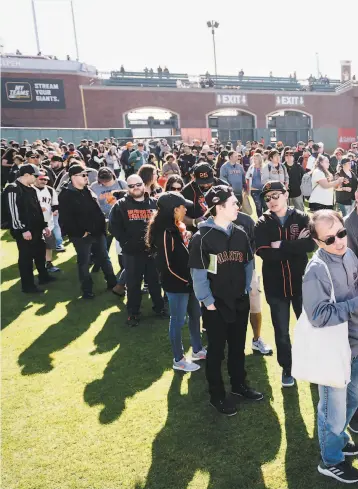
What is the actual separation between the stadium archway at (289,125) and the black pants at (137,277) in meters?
33.8

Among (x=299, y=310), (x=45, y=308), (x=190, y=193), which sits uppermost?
(x=190, y=193)

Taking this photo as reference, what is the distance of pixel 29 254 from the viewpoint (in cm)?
666

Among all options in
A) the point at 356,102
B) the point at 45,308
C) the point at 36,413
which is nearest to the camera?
the point at 36,413

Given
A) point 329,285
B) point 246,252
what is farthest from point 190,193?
point 329,285

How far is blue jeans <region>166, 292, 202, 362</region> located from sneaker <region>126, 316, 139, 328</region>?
1169mm

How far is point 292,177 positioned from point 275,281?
5853 mm

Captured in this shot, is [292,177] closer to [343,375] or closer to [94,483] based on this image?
[343,375]

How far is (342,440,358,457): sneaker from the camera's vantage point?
3.02 meters

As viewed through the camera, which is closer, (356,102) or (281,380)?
(281,380)

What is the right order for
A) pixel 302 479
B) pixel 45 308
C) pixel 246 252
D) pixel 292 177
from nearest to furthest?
1. pixel 302 479
2. pixel 246 252
3. pixel 45 308
4. pixel 292 177

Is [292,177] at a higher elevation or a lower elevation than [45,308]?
higher

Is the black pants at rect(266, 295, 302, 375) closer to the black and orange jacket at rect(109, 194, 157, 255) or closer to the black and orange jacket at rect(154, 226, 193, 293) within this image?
the black and orange jacket at rect(154, 226, 193, 293)

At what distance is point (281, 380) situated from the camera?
4016mm

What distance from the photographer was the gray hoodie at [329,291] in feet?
8.02
